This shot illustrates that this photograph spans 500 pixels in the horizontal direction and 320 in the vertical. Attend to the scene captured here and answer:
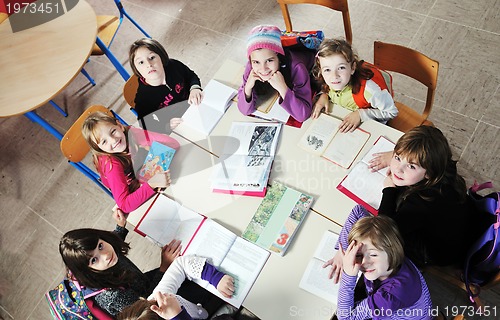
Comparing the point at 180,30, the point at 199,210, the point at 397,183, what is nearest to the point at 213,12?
the point at 180,30

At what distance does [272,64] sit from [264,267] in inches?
38.1

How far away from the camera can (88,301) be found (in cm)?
188

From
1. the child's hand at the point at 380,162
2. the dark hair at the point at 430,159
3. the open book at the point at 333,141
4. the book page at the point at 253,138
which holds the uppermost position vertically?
the dark hair at the point at 430,159

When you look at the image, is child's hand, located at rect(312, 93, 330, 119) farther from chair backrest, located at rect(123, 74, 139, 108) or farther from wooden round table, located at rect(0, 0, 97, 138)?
wooden round table, located at rect(0, 0, 97, 138)

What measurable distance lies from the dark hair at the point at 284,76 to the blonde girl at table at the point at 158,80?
1.12 ft

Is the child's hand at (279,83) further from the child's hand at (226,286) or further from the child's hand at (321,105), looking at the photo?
the child's hand at (226,286)

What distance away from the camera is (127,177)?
2.25 m

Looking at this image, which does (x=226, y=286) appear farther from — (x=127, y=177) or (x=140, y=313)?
(x=127, y=177)

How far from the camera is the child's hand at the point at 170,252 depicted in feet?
6.31

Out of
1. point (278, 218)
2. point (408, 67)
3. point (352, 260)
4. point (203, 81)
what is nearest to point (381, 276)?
point (352, 260)

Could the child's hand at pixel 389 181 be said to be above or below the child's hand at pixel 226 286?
above

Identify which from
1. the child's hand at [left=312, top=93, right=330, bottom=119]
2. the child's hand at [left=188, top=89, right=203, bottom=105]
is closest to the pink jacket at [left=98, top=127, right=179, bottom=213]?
the child's hand at [left=188, top=89, right=203, bottom=105]

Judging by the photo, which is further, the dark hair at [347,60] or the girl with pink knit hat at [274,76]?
the girl with pink knit hat at [274,76]

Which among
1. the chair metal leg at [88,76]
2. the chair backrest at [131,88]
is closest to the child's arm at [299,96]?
the chair backrest at [131,88]
